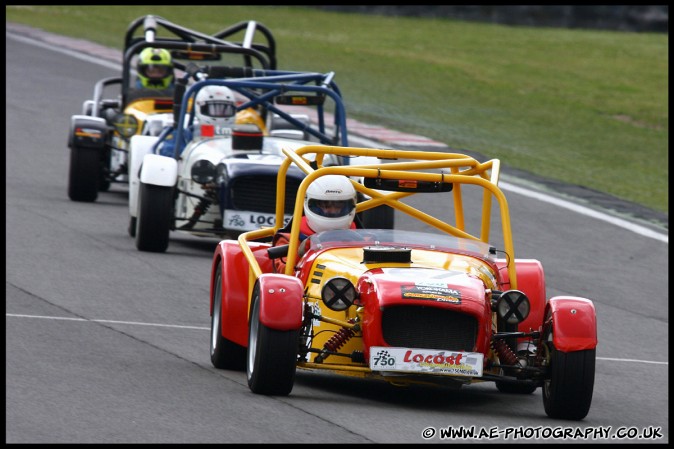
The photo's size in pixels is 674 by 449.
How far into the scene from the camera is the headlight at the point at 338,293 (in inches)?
307

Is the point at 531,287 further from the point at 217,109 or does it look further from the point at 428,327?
the point at 217,109

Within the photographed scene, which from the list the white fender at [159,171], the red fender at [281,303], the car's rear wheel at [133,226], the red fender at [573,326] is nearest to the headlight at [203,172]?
the white fender at [159,171]

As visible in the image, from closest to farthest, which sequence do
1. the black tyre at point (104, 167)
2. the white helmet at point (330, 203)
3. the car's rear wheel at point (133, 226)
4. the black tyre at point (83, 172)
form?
the white helmet at point (330, 203), the car's rear wheel at point (133, 226), the black tyre at point (83, 172), the black tyre at point (104, 167)

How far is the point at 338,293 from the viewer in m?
7.80

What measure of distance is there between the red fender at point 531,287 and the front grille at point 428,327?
1053mm

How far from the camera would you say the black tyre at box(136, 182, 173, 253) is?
12.7 metres

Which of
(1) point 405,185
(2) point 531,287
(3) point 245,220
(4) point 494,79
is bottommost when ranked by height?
(3) point 245,220

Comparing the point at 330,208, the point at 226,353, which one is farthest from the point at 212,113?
the point at 226,353

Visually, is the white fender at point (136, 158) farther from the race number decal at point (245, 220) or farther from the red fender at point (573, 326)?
the red fender at point (573, 326)

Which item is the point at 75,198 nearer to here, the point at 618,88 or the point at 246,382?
the point at 246,382

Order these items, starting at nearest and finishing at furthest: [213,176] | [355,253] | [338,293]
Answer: [338,293]
[355,253]
[213,176]

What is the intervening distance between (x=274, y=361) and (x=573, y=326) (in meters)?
1.50

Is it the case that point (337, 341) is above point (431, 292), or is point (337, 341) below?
below

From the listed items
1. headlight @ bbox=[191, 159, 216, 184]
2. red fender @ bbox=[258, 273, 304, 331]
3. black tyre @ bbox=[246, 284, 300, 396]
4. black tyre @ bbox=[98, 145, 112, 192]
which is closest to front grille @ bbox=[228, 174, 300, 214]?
headlight @ bbox=[191, 159, 216, 184]
